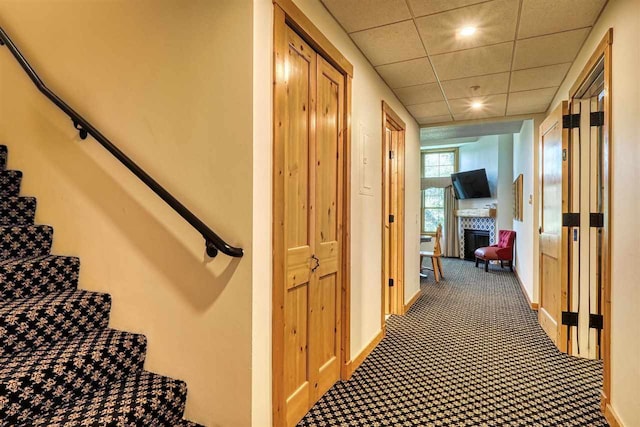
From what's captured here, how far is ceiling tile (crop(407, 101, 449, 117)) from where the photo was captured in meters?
4.06

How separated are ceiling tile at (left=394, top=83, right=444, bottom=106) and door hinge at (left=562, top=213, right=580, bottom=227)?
5.49 ft

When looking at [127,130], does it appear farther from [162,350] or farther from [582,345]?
[582,345]

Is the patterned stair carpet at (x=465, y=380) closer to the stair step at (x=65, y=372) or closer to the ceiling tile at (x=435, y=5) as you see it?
the stair step at (x=65, y=372)

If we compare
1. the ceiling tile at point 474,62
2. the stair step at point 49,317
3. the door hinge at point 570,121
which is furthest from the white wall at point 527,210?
the stair step at point 49,317

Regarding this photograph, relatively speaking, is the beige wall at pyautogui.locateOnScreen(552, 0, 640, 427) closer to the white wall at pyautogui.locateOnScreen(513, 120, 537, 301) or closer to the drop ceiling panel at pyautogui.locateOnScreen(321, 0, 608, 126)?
the drop ceiling panel at pyautogui.locateOnScreen(321, 0, 608, 126)

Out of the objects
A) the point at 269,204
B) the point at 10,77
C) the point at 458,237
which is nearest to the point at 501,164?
the point at 458,237

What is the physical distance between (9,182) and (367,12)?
8.09 feet

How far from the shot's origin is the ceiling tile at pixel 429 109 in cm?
406

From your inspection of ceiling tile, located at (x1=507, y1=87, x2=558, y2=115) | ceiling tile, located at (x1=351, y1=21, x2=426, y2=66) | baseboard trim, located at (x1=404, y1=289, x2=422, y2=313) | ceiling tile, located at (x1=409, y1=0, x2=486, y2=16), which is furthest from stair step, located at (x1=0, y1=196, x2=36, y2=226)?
ceiling tile, located at (x1=507, y1=87, x2=558, y2=115)

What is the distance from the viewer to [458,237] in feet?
30.9

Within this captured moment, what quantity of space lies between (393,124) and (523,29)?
1545 millimetres

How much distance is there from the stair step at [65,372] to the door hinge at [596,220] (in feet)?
10.6

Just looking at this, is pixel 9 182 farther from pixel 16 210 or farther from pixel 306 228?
pixel 306 228

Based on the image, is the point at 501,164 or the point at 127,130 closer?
the point at 127,130
